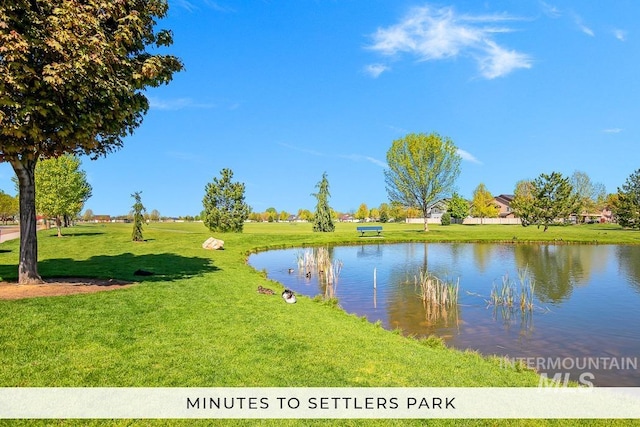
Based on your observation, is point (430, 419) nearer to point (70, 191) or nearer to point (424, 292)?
point (424, 292)

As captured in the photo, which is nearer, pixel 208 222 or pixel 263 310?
pixel 263 310

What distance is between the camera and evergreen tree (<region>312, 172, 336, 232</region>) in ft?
189

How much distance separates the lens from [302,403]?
5.80 meters

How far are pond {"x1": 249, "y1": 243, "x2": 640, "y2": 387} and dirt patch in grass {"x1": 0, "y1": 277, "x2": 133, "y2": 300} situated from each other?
8.14m

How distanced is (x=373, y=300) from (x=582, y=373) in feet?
27.3

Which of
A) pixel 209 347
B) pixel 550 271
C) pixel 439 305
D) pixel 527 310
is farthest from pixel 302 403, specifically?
pixel 550 271

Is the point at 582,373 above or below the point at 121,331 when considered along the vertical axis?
below

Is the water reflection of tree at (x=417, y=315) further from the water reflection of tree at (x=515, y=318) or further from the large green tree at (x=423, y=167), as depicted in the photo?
the large green tree at (x=423, y=167)

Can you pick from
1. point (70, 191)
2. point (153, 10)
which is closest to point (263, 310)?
point (153, 10)

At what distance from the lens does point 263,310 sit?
1138 centimetres

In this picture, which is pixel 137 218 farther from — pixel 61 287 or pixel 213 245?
pixel 61 287

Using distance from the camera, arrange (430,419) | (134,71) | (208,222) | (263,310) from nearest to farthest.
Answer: (430,419), (263,310), (134,71), (208,222)

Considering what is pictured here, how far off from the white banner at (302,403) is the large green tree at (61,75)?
8108 mm

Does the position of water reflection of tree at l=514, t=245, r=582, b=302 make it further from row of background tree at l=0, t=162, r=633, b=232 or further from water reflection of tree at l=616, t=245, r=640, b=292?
row of background tree at l=0, t=162, r=633, b=232
